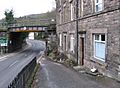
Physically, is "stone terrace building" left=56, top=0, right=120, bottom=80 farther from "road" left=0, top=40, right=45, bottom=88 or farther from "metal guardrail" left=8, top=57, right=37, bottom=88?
"road" left=0, top=40, right=45, bottom=88

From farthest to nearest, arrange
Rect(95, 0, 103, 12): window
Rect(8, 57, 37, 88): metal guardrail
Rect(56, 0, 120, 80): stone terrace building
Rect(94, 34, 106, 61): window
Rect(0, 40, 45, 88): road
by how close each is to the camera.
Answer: Rect(0, 40, 45, 88): road < Rect(95, 0, 103, 12): window < Rect(94, 34, 106, 61): window < Rect(56, 0, 120, 80): stone terrace building < Rect(8, 57, 37, 88): metal guardrail

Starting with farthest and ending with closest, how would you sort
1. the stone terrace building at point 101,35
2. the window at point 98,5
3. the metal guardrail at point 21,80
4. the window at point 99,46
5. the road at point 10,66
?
1. the road at point 10,66
2. the window at point 98,5
3. the window at point 99,46
4. the stone terrace building at point 101,35
5. the metal guardrail at point 21,80

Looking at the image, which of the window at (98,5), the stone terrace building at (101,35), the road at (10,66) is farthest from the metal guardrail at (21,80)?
the road at (10,66)

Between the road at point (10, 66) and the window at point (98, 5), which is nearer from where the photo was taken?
the window at point (98, 5)

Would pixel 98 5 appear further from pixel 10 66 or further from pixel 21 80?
pixel 10 66

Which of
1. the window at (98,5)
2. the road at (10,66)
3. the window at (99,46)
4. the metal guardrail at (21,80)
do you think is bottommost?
the road at (10,66)

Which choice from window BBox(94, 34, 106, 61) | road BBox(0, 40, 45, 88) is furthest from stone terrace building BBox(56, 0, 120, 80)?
road BBox(0, 40, 45, 88)

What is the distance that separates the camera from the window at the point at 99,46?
44.1 ft

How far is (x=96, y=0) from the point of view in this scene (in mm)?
14656

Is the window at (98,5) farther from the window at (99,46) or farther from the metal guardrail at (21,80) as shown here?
the metal guardrail at (21,80)

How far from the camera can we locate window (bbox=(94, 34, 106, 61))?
44.1 feet

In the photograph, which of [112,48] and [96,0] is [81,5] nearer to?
[96,0]

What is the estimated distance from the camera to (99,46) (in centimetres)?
1402

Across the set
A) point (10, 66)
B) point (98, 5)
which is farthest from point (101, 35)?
point (10, 66)
